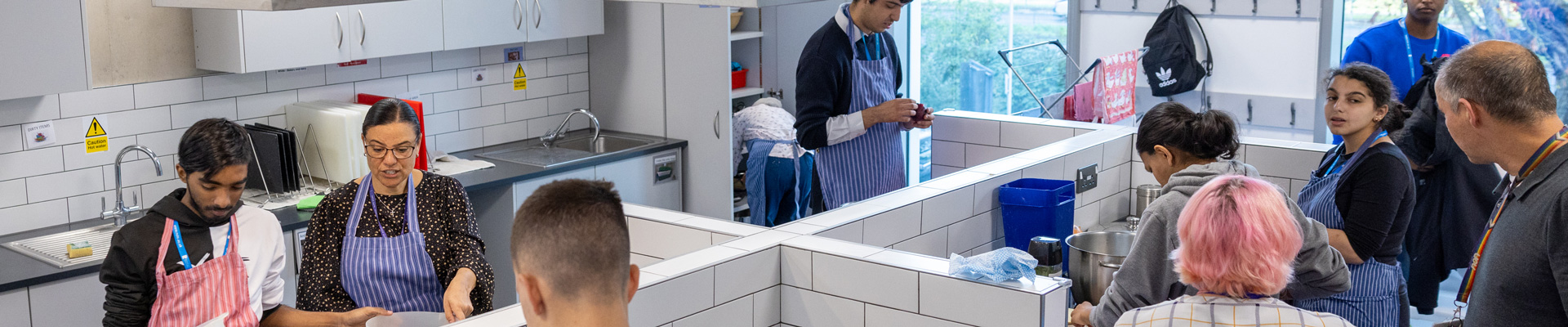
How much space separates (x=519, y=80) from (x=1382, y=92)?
349cm

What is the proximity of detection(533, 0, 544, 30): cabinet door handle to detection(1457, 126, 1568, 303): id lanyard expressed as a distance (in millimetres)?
3523

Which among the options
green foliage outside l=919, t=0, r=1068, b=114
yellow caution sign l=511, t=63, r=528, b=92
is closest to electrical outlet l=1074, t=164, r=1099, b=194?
yellow caution sign l=511, t=63, r=528, b=92

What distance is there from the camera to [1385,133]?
2559 mm

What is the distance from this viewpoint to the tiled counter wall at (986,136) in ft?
12.4

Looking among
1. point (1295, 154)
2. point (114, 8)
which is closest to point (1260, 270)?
point (1295, 154)

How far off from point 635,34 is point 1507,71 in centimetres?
375

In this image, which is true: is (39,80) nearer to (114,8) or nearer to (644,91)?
(114,8)

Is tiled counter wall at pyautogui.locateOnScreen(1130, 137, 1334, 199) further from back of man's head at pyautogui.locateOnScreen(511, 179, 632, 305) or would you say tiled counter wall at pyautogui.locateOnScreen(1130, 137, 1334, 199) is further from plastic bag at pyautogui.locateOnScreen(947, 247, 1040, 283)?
back of man's head at pyautogui.locateOnScreen(511, 179, 632, 305)

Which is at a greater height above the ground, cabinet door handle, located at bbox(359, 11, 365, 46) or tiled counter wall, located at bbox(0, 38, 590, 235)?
cabinet door handle, located at bbox(359, 11, 365, 46)

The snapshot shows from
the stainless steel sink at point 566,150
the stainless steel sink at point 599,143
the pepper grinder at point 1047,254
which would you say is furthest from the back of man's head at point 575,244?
the stainless steel sink at point 599,143

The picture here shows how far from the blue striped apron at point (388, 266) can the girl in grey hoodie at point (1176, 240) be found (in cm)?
128

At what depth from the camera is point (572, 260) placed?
1.25 meters

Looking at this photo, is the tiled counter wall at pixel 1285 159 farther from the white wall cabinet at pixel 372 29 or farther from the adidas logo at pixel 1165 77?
the adidas logo at pixel 1165 77

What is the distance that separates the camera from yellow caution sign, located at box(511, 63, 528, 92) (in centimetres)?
503
